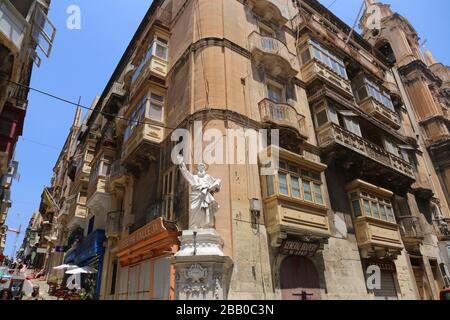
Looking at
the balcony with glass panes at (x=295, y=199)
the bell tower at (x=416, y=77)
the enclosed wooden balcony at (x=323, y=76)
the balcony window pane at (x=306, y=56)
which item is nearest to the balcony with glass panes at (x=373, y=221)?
the balcony with glass panes at (x=295, y=199)

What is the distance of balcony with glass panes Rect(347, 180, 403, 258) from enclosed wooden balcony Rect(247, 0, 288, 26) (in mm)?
10743

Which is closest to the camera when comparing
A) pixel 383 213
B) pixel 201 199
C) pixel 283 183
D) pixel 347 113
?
pixel 201 199

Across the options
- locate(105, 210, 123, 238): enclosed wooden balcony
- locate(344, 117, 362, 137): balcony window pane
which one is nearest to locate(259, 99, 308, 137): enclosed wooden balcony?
locate(344, 117, 362, 137): balcony window pane

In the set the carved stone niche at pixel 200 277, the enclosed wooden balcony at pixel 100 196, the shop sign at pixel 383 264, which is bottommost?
the carved stone niche at pixel 200 277

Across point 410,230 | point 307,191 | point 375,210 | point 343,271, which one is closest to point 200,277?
point 307,191

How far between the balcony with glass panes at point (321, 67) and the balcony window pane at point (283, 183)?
7.81 metres

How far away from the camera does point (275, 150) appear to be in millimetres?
11969

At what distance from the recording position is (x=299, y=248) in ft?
37.3

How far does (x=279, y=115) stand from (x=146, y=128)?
649 centimetres

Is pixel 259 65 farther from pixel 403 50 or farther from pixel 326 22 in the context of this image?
pixel 403 50

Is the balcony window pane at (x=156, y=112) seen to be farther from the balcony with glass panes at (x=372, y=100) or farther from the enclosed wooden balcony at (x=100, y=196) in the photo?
the balcony with glass panes at (x=372, y=100)

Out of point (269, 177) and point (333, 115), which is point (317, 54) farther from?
point (269, 177)

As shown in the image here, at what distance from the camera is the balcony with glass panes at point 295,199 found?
36.3 ft
